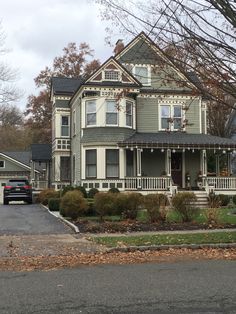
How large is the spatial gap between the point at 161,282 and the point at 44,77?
4981 centimetres

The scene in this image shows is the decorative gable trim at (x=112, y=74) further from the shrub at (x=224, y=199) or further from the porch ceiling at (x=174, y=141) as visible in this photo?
the shrub at (x=224, y=199)

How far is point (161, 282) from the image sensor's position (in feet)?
26.9

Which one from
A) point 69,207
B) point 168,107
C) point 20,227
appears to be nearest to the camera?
point 20,227

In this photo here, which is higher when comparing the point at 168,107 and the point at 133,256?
the point at 168,107

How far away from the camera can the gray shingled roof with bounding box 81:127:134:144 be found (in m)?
29.2

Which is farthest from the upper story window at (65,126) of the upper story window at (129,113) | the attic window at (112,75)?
the attic window at (112,75)

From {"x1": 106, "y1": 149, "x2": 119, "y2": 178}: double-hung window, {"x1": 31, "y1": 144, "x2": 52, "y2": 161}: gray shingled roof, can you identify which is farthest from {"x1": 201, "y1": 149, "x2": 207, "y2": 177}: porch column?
Answer: {"x1": 31, "y1": 144, "x2": 52, "y2": 161}: gray shingled roof

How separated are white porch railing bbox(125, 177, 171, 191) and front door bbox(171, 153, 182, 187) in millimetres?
2433

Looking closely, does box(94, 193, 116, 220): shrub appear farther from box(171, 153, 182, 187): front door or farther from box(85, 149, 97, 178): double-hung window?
box(171, 153, 182, 187): front door

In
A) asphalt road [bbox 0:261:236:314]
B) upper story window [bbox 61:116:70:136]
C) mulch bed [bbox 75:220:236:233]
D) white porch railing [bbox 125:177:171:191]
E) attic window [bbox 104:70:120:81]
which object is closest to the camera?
asphalt road [bbox 0:261:236:314]

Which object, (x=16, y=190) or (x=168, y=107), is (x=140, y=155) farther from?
(x=16, y=190)

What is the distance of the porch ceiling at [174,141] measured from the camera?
93.8 ft

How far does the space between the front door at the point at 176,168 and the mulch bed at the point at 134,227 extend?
45.3 ft

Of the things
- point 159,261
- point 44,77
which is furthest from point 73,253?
point 44,77
